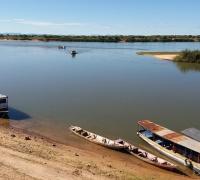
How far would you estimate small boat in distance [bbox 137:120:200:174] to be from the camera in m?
23.6

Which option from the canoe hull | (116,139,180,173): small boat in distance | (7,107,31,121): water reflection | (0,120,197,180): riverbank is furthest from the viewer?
(7,107,31,121): water reflection

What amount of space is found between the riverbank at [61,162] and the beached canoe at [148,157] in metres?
0.31

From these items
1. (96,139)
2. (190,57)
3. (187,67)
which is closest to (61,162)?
(96,139)

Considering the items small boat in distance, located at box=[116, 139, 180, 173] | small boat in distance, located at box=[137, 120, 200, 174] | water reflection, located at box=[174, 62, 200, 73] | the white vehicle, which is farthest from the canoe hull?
water reflection, located at box=[174, 62, 200, 73]

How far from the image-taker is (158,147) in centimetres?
2627

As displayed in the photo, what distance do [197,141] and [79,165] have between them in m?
8.73

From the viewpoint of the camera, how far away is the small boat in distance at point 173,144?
23578mm

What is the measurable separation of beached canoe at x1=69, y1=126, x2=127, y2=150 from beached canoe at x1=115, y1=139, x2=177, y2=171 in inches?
18.9

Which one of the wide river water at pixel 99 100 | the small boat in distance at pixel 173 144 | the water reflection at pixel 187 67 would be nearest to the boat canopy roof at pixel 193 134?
the small boat in distance at pixel 173 144

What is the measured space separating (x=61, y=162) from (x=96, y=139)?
6.32 meters

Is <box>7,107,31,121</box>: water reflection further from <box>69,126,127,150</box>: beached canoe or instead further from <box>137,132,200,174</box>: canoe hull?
<box>137,132,200,174</box>: canoe hull

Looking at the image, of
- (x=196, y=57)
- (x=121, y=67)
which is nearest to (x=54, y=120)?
(x=121, y=67)

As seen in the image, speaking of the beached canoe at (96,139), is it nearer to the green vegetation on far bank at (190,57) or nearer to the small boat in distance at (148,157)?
the small boat in distance at (148,157)

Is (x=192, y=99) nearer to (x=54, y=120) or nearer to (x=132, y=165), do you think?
(x=54, y=120)
